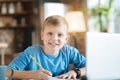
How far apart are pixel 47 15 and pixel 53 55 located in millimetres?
2998

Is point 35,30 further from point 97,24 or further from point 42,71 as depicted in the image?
point 42,71

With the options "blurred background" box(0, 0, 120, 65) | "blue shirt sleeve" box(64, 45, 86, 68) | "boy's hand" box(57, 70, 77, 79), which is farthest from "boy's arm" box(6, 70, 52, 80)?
"blurred background" box(0, 0, 120, 65)

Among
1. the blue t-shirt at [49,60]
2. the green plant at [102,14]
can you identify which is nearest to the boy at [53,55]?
the blue t-shirt at [49,60]

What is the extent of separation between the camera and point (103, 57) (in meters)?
1.20

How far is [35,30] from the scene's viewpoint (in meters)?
5.89

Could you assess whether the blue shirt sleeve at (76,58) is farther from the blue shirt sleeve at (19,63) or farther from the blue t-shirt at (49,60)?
the blue shirt sleeve at (19,63)

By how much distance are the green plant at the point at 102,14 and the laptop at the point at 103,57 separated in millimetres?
2965

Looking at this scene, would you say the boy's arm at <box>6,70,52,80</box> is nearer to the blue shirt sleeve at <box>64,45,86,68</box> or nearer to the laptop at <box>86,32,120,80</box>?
the laptop at <box>86,32,120,80</box>

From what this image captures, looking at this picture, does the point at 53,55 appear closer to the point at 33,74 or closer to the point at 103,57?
the point at 33,74

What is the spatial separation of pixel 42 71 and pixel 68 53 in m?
0.37

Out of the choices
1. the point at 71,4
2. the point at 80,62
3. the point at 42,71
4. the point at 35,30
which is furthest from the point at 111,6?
the point at 42,71

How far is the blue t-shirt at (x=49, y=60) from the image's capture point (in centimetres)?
150

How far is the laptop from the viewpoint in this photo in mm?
1186

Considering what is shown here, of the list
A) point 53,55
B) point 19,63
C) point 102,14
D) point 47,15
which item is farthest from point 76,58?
point 47,15
